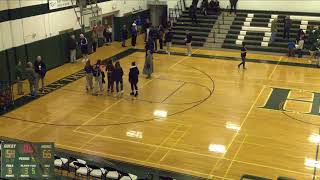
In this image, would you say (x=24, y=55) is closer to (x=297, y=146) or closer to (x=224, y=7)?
(x=297, y=146)

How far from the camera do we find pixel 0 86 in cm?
1756

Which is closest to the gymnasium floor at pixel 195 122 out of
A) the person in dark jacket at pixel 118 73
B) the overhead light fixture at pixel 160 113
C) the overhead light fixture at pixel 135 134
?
the overhead light fixture at pixel 135 134

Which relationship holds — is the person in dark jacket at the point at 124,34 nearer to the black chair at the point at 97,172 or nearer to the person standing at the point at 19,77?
the person standing at the point at 19,77

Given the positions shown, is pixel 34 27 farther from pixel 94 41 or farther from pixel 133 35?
pixel 133 35

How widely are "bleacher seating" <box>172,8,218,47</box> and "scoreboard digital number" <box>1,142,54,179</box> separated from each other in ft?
65.0

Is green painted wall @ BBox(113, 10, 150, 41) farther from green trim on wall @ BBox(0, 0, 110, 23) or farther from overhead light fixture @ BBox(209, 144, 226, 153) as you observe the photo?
overhead light fixture @ BBox(209, 144, 226, 153)

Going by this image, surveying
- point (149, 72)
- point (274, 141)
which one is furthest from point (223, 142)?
point (149, 72)

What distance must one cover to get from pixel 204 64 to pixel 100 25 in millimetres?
8216

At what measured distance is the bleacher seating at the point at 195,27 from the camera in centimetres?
2955

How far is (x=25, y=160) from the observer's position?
1018cm

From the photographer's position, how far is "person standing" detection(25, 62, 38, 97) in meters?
18.3

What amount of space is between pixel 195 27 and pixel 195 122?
624 inches

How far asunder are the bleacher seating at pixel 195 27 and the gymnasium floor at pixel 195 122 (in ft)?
22.0

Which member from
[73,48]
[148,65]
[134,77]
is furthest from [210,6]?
[134,77]
